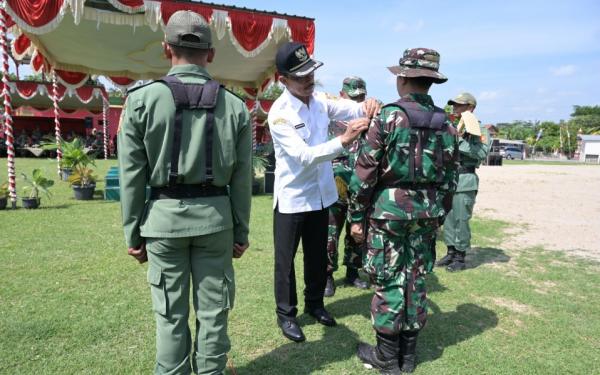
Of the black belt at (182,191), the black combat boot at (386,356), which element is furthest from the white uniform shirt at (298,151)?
the black combat boot at (386,356)

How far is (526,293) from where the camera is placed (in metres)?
3.96

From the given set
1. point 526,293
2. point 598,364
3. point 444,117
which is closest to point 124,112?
point 444,117

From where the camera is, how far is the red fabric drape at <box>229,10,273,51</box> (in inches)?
309

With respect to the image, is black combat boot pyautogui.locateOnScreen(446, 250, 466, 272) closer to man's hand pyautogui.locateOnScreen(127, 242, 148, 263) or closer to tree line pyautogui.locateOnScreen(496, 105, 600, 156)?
man's hand pyautogui.locateOnScreen(127, 242, 148, 263)

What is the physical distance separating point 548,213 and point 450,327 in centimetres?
723

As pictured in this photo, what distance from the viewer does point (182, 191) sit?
6.36ft

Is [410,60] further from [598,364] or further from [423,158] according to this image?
[598,364]

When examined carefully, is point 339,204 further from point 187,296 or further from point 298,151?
point 187,296

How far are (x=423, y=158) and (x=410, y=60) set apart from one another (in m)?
0.65

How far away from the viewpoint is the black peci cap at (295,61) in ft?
8.71

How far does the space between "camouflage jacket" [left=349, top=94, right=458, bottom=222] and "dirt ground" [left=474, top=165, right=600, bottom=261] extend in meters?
4.08

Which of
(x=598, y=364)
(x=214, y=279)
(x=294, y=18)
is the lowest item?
(x=598, y=364)

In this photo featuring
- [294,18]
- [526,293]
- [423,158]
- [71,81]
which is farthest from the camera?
[71,81]

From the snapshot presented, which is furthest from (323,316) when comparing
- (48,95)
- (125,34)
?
(48,95)
